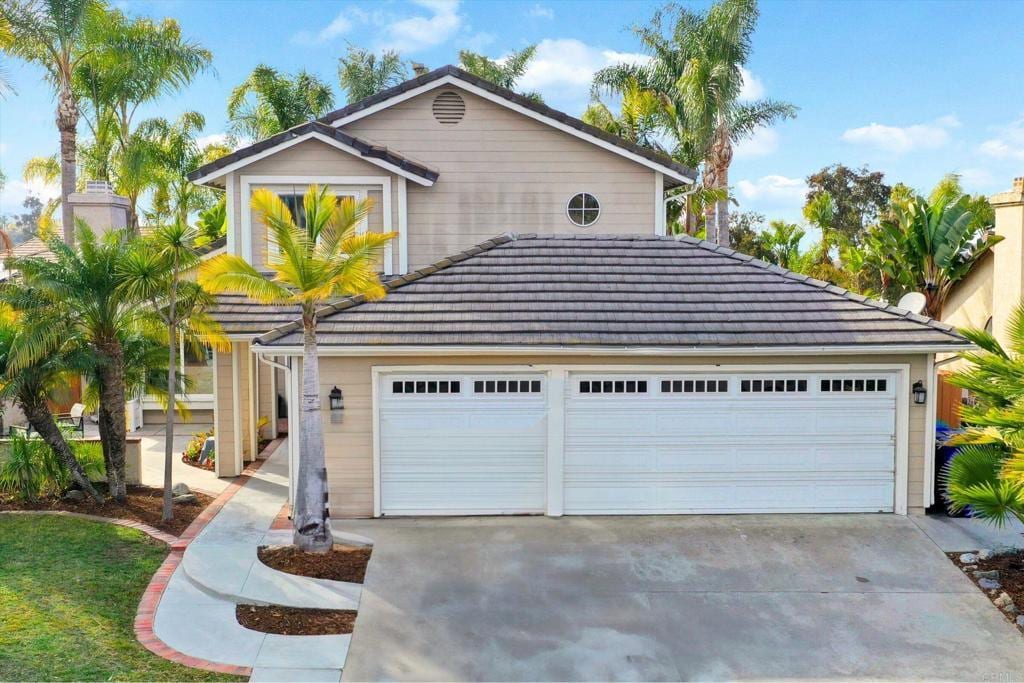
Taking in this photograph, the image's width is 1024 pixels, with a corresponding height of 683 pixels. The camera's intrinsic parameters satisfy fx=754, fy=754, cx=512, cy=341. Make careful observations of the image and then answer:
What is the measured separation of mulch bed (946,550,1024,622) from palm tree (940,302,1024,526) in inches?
30.2

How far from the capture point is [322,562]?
28.7 ft

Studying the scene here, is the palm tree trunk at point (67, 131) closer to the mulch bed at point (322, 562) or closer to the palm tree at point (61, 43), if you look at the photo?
the palm tree at point (61, 43)

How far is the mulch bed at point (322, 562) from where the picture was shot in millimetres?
8519

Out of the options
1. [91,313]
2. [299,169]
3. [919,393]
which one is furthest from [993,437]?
[91,313]

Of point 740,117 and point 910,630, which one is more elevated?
point 740,117

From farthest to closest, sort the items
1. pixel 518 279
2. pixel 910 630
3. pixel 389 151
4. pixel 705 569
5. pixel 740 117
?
pixel 740 117 < pixel 389 151 < pixel 518 279 < pixel 705 569 < pixel 910 630

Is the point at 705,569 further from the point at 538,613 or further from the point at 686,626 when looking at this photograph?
the point at 538,613

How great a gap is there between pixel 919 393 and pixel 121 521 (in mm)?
11303

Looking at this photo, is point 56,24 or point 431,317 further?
point 56,24

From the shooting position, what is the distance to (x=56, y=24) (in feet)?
56.9

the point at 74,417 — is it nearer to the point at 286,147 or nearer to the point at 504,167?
the point at 286,147

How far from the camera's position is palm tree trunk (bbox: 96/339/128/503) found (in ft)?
36.4

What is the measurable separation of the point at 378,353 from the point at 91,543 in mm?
4344

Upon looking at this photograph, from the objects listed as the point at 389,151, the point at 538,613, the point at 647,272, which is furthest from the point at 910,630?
the point at 389,151
